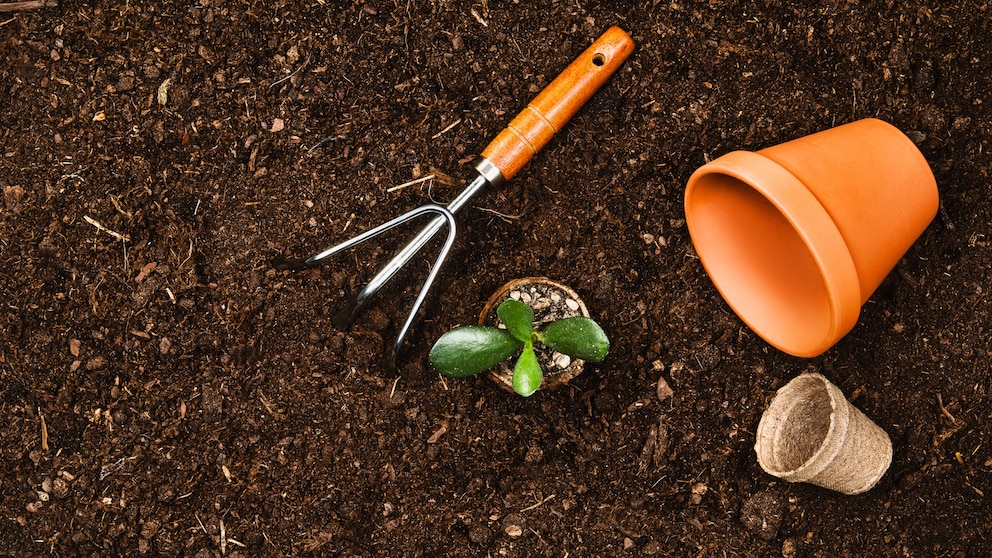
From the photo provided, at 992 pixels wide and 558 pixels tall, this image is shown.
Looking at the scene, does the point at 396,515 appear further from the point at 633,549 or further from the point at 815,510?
the point at 815,510

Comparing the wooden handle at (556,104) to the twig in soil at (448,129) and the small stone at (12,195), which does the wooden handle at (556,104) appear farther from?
the small stone at (12,195)

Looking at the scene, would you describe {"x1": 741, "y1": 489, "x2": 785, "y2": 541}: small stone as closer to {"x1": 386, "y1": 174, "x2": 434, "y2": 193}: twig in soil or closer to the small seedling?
the small seedling

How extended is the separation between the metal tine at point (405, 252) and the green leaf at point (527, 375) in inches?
7.8

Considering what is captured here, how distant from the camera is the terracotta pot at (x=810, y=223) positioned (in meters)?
0.98

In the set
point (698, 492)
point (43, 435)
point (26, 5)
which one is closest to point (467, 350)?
point (698, 492)

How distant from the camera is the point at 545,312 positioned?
1323mm

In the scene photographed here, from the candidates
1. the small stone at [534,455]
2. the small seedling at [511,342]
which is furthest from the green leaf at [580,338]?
the small stone at [534,455]

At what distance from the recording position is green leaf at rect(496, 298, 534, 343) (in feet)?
3.88

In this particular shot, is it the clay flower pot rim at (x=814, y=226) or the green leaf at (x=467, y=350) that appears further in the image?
the green leaf at (x=467, y=350)

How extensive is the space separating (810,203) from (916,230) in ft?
0.83

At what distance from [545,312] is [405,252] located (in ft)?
0.95

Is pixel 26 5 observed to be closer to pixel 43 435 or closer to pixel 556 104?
pixel 43 435

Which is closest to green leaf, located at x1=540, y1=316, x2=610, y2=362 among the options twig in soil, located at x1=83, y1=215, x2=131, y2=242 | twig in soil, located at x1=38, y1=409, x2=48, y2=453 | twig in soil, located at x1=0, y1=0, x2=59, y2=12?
twig in soil, located at x1=83, y1=215, x2=131, y2=242

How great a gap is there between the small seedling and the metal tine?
0.09 meters
